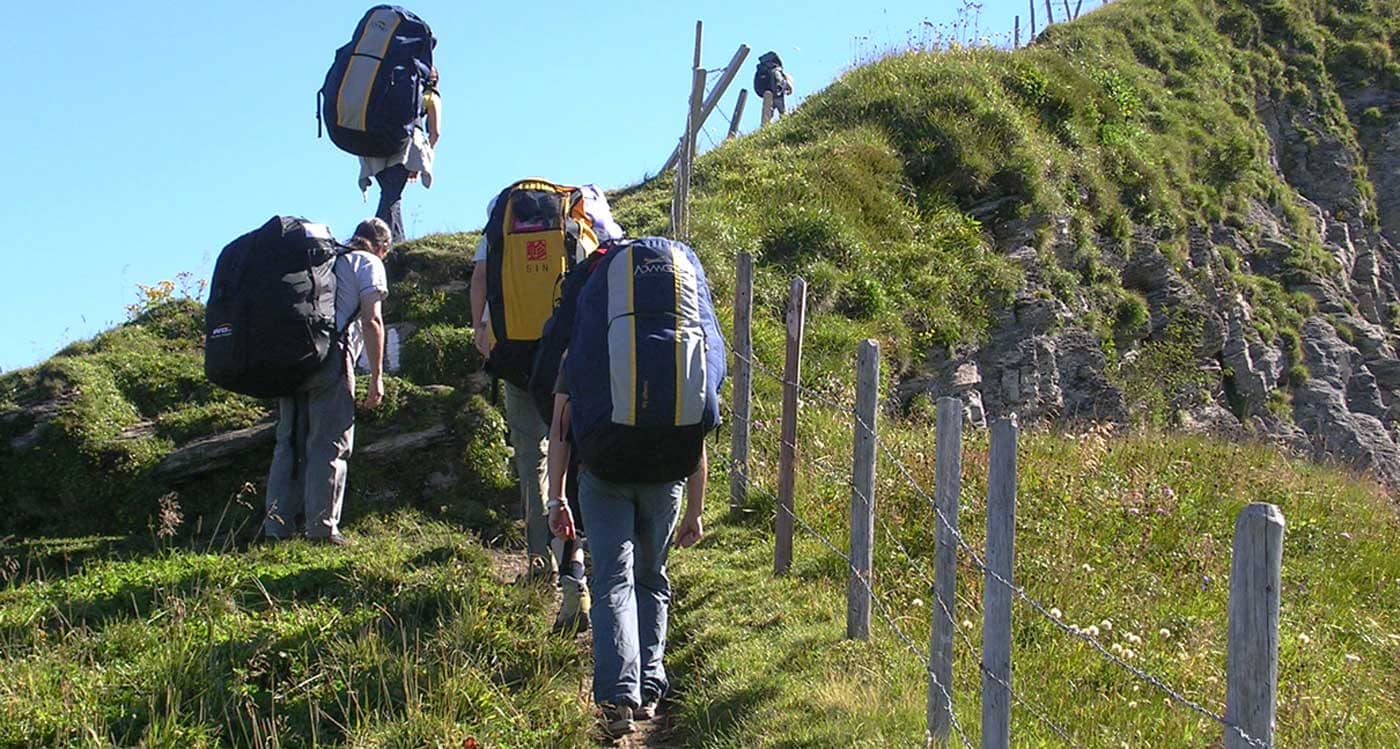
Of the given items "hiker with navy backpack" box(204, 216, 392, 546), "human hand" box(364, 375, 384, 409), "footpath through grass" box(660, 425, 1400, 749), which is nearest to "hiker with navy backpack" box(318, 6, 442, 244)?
"hiker with navy backpack" box(204, 216, 392, 546)

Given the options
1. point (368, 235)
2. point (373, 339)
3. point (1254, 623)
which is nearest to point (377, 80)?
point (368, 235)

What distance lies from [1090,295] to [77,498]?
491 inches

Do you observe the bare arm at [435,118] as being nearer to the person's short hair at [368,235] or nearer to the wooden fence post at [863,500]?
the person's short hair at [368,235]

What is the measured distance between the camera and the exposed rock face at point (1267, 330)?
15102 millimetres

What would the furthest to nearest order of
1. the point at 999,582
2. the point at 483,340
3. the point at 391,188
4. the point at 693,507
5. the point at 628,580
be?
the point at 391,188 < the point at 483,340 < the point at 693,507 < the point at 628,580 < the point at 999,582

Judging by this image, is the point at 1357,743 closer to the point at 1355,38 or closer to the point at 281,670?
the point at 281,670

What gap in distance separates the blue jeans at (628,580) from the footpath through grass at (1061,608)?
1.62 ft

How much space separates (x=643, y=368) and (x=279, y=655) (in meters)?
2.17

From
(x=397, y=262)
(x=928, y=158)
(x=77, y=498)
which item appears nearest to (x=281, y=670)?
(x=77, y=498)

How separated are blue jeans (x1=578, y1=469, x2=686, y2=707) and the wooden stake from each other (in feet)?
4.64

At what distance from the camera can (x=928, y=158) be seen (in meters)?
16.9

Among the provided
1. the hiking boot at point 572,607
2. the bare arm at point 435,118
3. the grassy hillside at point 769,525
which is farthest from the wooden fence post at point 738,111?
the hiking boot at point 572,607

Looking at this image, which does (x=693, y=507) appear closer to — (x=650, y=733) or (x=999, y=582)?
(x=650, y=733)

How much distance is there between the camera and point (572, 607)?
6164mm
